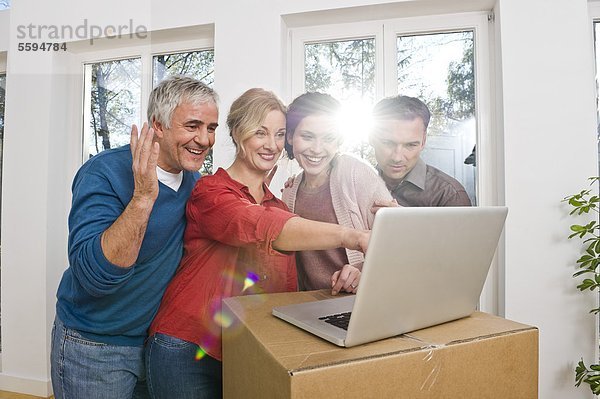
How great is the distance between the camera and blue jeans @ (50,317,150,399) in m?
1.11

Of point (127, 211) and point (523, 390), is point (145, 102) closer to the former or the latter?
point (127, 211)

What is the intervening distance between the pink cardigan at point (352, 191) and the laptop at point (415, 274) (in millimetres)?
780

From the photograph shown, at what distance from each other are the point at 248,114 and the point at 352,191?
0.49 m

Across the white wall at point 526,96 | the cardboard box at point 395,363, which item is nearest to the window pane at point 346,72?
the white wall at point 526,96

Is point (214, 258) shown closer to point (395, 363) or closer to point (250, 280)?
point (250, 280)

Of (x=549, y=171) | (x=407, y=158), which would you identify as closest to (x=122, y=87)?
(x=407, y=158)

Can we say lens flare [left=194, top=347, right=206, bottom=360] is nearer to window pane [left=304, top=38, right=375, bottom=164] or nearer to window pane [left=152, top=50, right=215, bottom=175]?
window pane [left=304, top=38, right=375, bottom=164]

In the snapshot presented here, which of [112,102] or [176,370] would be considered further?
[112,102]

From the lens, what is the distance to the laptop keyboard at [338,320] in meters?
0.71

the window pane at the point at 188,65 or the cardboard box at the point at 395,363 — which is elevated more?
the window pane at the point at 188,65

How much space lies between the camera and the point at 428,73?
1836mm

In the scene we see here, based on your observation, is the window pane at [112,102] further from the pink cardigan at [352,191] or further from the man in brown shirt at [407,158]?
the man in brown shirt at [407,158]

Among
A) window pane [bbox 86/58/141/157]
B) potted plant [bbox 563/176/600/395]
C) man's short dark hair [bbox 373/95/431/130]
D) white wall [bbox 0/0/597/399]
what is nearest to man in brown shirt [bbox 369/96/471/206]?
man's short dark hair [bbox 373/95/431/130]

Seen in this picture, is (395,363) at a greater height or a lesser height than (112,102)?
lesser
